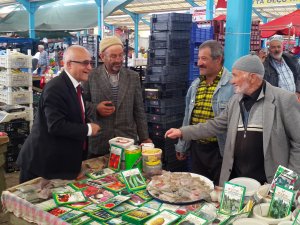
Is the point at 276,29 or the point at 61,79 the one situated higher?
the point at 276,29

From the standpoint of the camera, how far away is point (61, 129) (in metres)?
2.04

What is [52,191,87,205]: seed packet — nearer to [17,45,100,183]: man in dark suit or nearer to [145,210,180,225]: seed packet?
[17,45,100,183]: man in dark suit

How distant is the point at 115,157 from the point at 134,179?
0.33 metres

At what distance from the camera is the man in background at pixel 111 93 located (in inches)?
107

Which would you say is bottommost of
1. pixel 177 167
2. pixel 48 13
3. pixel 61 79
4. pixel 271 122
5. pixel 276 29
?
pixel 177 167

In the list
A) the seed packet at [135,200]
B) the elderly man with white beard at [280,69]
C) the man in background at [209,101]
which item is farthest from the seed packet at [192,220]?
the elderly man with white beard at [280,69]

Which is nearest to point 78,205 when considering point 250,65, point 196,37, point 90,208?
point 90,208

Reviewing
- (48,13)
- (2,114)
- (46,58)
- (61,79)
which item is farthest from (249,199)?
(48,13)

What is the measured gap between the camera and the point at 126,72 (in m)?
2.87

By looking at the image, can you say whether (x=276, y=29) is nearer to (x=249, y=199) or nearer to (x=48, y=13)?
(x=249, y=199)

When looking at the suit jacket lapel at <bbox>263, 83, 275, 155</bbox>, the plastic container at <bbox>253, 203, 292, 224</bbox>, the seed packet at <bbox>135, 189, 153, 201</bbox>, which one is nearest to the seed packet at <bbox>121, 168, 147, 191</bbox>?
the seed packet at <bbox>135, 189, 153, 201</bbox>

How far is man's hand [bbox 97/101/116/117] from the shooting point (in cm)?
260

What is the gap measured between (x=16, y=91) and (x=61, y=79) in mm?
4102

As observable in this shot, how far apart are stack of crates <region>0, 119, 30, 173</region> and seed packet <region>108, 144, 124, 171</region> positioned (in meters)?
3.37
